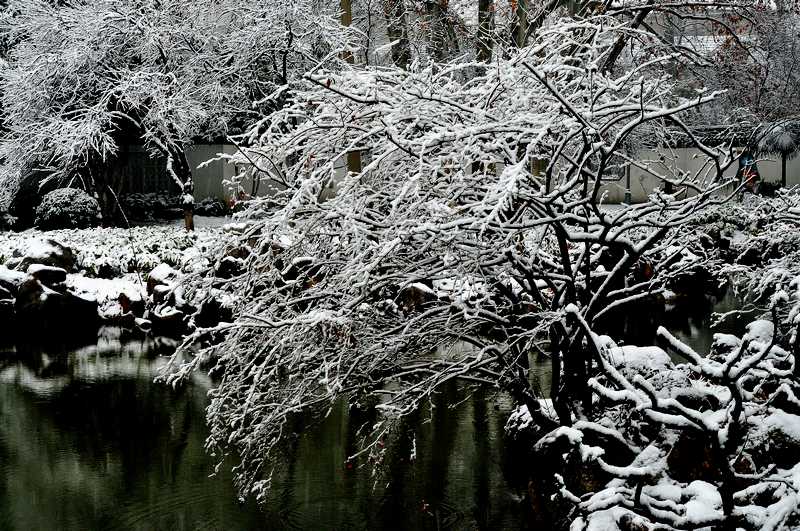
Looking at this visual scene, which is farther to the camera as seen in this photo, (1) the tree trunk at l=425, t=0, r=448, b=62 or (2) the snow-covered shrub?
(2) the snow-covered shrub

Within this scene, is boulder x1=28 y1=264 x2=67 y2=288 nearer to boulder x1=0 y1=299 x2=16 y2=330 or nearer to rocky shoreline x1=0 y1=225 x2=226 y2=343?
rocky shoreline x1=0 y1=225 x2=226 y2=343

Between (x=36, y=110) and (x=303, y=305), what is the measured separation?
15.9 metres

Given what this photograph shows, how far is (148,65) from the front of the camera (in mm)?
19812

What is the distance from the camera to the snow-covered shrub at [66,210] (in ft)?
69.7

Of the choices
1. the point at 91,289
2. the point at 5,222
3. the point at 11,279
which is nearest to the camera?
the point at 11,279

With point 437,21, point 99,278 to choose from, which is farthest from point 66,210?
point 437,21

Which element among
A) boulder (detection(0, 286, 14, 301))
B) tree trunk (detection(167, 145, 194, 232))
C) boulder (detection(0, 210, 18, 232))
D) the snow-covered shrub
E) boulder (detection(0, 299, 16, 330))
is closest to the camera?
boulder (detection(0, 299, 16, 330))

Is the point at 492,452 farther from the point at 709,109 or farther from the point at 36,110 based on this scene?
the point at 709,109

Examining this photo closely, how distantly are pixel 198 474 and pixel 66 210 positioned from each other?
1511 cm

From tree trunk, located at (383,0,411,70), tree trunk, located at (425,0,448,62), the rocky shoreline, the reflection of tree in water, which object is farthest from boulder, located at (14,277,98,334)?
tree trunk, located at (425,0,448,62)

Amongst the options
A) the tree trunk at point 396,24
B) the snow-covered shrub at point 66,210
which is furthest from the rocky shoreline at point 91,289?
the tree trunk at point 396,24

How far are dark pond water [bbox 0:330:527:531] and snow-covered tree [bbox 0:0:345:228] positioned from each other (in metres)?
9.63

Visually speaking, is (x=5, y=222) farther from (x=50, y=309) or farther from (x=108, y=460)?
(x=108, y=460)

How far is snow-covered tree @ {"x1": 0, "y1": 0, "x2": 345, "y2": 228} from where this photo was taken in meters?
18.5
